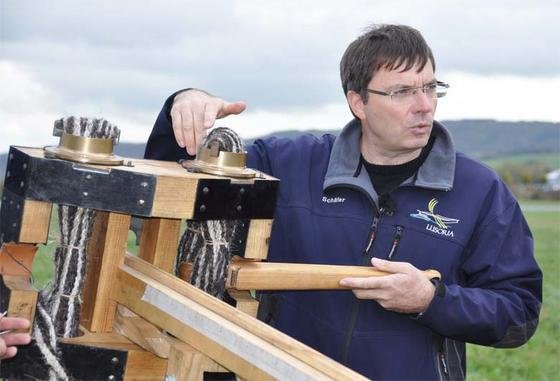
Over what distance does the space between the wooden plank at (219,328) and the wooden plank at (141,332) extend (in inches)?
2.8

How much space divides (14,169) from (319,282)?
110 cm

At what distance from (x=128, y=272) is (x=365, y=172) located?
1462 mm

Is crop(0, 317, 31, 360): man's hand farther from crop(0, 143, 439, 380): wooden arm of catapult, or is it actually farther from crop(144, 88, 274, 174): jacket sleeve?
crop(144, 88, 274, 174): jacket sleeve

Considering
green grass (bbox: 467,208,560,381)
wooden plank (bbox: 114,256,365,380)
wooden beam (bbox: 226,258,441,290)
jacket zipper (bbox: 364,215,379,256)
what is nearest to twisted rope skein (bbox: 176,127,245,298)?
wooden beam (bbox: 226,258,441,290)

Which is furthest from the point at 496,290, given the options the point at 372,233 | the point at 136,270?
the point at 136,270

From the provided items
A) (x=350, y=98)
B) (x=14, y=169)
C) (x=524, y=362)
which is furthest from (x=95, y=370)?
(x=524, y=362)

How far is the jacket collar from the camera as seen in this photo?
14.2ft

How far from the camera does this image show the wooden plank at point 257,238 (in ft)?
11.7

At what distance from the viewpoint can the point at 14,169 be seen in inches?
128

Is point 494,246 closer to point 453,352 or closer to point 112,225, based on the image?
point 453,352

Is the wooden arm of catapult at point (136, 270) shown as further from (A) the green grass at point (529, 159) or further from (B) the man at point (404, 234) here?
(A) the green grass at point (529, 159)

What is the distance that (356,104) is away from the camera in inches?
190

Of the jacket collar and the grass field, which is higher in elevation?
the jacket collar

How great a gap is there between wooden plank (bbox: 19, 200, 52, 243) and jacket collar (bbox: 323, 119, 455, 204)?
4.97 feet
